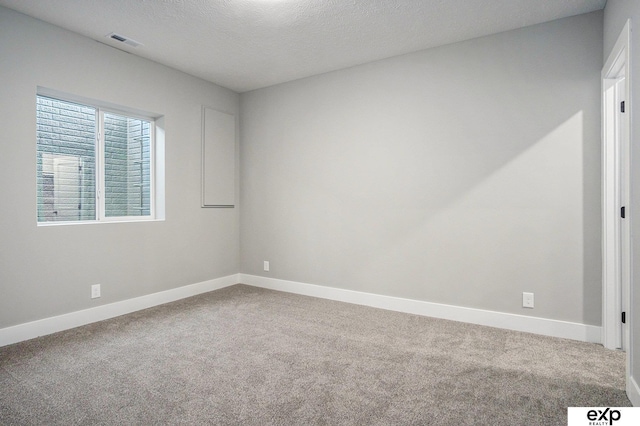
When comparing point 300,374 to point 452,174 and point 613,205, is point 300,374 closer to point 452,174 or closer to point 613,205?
point 452,174

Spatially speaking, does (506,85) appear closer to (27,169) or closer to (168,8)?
(168,8)

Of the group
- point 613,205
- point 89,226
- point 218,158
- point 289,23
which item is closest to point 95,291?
point 89,226

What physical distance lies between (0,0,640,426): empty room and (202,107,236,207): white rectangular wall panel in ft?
0.21

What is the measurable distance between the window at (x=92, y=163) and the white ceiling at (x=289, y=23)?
0.76 metres

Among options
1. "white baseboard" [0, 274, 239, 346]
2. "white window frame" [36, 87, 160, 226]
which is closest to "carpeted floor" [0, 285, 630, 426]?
"white baseboard" [0, 274, 239, 346]

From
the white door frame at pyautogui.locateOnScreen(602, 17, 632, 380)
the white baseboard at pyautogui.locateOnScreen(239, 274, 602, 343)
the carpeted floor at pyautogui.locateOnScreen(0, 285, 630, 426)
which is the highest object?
the white door frame at pyautogui.locateOnScreen(602, 17, 632, 380)

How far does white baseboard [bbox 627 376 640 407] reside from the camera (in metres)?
1.84

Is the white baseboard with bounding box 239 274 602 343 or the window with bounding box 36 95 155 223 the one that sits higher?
Result: the window with bounding box 36 95 155 223

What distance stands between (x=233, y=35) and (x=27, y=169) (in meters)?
2.14

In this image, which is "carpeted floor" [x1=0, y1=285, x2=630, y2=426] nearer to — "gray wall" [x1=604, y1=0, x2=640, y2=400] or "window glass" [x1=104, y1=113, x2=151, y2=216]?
"gray wall" [x1=604, y1=0, x2=640, y2=400]

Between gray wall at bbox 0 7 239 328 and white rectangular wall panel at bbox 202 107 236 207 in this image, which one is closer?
gray wall at bbox 0 7 239 328

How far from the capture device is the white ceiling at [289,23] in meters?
2.76

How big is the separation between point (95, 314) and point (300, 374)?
2316 millimetres

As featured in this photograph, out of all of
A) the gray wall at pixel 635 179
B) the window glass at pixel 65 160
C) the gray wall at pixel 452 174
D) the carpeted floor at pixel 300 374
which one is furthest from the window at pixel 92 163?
the gray wall at pixel 635 179
